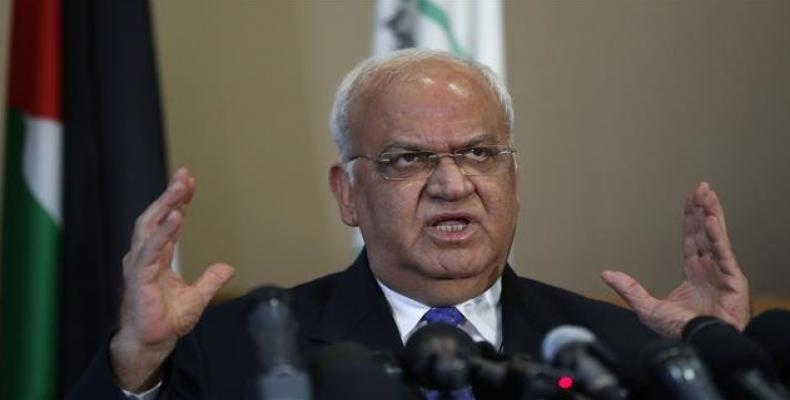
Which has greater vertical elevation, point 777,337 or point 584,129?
point 777,337

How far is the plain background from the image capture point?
13.6 feet

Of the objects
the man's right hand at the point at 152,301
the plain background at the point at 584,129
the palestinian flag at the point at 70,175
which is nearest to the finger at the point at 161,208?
the man's right hand at the point at 152,301

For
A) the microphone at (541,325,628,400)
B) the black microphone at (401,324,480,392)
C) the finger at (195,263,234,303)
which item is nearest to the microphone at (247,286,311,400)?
the black microphone at (401,324,480,392)

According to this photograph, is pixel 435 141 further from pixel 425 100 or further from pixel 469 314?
pixel 469 314

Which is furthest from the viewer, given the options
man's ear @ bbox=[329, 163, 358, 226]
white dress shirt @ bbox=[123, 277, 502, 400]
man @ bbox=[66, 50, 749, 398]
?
man's ear @ bbox=[329, 163, 358, 226]

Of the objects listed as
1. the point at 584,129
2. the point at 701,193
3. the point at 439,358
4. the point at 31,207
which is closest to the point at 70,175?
the point at 31,207

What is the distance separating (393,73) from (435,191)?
294 mm

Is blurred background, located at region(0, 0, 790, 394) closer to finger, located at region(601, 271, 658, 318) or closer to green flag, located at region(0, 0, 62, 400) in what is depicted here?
green flag, located at region(0, 0, 62, 400)

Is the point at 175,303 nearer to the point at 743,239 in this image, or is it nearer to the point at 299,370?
the point at 299,370

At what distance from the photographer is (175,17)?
4.05 meters

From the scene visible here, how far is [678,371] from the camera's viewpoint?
57.8 inches

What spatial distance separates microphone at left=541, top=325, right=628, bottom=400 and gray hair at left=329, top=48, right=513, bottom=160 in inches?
47.5

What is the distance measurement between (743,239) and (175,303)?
267cm

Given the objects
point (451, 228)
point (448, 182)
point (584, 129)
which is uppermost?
point (448, 182)
